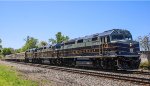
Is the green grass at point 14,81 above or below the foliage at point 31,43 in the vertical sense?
below

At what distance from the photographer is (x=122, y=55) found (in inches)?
871

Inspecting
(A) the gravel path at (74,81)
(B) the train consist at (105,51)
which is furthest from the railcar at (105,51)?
(A) the gravel path at (74,81)

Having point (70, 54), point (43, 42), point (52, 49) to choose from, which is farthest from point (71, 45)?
point (43, 42)

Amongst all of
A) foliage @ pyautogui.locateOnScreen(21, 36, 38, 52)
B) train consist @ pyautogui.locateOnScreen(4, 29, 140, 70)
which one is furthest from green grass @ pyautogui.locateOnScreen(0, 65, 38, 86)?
foliage @ pyautogui.locateOnScreen(21, 36, 38, 52)

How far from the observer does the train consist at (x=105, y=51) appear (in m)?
22.4

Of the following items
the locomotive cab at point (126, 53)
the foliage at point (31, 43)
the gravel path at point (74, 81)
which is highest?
the foliage at point (31, 43)

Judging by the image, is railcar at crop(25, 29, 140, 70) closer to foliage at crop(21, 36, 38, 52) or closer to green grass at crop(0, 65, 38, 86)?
green grass at crop(0, 65, 38, 86)

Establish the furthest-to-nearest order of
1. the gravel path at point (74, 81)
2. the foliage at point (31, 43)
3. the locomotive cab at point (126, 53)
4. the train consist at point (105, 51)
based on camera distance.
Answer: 1. the foliage at point (31, 43)
2. the train consist at point (105, 51)
3. the locomotive cab at point (126, 53)
4. the gravel path at point (74, 81)

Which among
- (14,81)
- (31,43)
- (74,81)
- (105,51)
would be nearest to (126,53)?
(105,51)

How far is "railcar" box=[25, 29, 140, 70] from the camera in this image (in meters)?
22.4

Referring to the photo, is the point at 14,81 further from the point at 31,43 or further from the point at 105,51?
the point at 31,43

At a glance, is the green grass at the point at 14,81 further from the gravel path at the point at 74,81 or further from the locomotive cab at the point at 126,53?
the locomotive cab at the point at 126,53

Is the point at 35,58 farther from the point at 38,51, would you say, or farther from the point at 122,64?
the point at 122,64

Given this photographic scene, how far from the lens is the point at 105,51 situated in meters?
24.0
